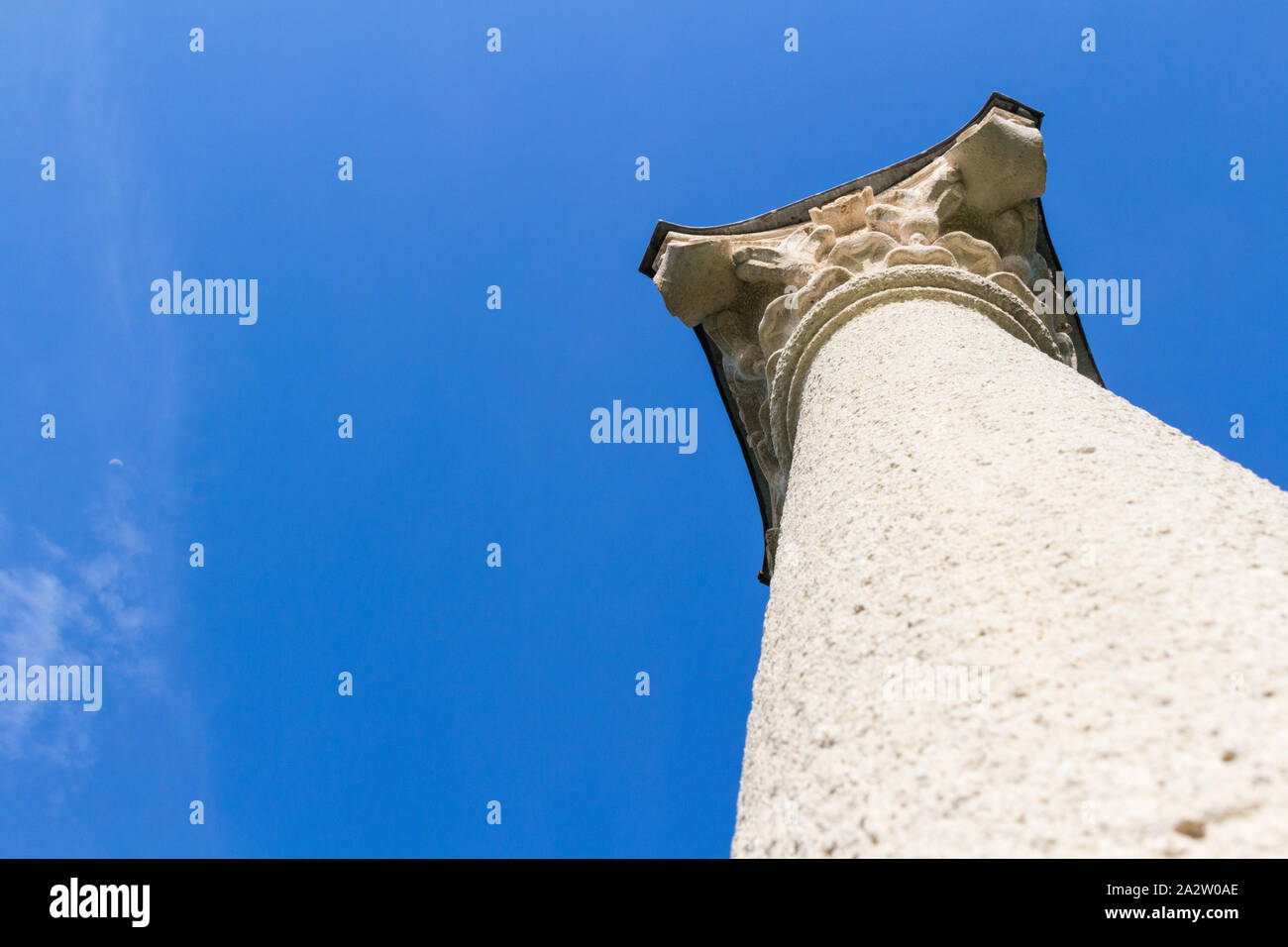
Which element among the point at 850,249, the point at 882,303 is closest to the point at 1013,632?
the point at 882,303

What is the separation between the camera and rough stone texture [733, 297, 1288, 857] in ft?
6.41

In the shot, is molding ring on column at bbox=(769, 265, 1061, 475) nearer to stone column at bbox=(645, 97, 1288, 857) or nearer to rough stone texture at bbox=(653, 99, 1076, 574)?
rough stone texture at bbox=(653, 99, 1076, 574)

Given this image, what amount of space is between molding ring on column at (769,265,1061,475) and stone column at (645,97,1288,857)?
57.2 inches

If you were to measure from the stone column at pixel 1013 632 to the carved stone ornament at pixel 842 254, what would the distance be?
212 cm

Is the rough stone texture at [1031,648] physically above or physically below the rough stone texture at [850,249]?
below

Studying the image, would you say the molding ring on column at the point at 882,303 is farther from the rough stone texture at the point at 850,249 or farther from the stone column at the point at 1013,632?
the stone column at the point at 1013,632

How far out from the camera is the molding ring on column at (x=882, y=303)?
6918 millimetres

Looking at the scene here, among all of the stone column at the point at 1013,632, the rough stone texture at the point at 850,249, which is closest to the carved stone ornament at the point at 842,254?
the rough stone texture at the point at 850,249

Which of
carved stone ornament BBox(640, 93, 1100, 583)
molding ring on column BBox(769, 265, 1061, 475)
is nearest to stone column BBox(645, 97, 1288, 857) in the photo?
molding ring on column BBox(769, 265, 1061, 475)

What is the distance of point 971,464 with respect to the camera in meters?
3.61

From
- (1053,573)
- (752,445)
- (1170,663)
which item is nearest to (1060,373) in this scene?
(1053,573)

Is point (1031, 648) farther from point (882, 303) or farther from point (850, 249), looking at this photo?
point (850, 249)
